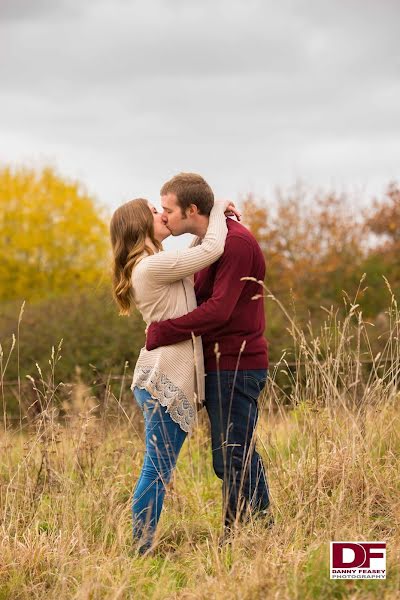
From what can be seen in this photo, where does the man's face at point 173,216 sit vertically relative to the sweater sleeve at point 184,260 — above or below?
above

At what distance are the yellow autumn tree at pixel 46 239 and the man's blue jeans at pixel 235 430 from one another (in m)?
22.4

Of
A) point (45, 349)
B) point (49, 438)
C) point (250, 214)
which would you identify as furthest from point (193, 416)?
point (250, 214)

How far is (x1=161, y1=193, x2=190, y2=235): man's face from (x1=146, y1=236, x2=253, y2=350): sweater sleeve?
0.25 m

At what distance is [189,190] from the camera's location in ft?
14.1

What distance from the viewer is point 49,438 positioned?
5.23 meters

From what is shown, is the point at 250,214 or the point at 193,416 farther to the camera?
the point at 250,214

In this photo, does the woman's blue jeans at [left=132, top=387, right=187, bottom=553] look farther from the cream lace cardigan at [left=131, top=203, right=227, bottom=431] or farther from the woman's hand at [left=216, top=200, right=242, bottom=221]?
the woman's hand at [left=216, top=200, right=242, bottom=221]

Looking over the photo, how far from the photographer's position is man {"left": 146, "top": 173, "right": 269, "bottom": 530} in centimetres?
423

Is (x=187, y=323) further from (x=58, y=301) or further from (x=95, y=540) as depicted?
(x=58, y=301)

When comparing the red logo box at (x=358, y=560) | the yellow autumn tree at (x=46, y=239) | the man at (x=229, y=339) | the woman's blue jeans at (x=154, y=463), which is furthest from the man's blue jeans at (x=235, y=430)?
the yellow autumn tree at (x=46, y=239)

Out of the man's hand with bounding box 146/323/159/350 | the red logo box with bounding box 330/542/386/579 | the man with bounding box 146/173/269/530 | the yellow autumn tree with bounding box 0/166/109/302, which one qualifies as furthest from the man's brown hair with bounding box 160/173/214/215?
the yellow autumn tree with bounding box 0/166/109/302

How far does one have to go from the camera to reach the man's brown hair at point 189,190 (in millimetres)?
4297

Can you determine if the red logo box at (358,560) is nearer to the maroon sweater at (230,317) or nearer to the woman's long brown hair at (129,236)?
the maroon sweater at (230,317)

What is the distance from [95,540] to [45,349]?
7.30 meters
